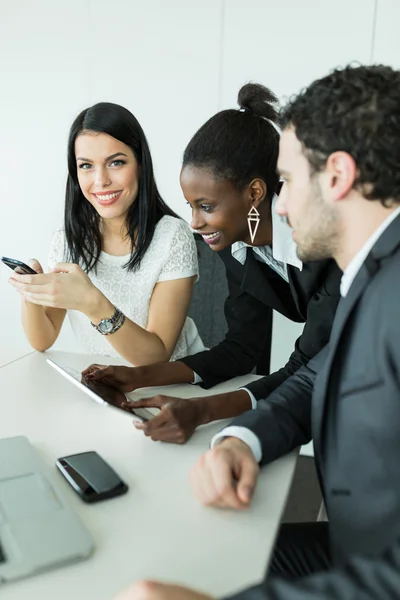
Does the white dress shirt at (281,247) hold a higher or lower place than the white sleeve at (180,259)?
higher

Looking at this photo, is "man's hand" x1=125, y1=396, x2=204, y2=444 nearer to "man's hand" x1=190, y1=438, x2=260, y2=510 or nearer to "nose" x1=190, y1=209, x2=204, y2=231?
"man's hand" x1=190, y1=438, x2=260, y2=510

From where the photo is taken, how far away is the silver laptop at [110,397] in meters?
0.98

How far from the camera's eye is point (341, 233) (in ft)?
2.74

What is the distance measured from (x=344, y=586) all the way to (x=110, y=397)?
618 mm

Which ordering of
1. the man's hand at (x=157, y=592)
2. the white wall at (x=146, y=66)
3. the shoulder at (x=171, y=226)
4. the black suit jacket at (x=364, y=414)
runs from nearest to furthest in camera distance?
1. the man's hand at (x=157, y=592)
2. the black suit jacket at (x=364, y=414)
3. the shoulder at (x=171, y=226)
4. the white wall at (x=146, y=66)

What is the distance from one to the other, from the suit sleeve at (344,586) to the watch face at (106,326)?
867mm

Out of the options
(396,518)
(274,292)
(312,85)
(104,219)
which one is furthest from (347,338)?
(104,219)

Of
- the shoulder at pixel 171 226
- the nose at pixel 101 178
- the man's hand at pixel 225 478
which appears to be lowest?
the man's hand at pixel 225 478

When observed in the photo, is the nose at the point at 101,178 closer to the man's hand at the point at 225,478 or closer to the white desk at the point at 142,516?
the white desk at the point at 142,516

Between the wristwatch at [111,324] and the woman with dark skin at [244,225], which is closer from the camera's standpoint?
the woman with dark skin at [244,225]

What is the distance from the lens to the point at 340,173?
31.5 inches

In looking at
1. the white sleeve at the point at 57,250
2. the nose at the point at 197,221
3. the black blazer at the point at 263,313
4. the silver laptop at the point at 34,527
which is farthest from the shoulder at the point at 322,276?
the white sleeve at the point at 57,250

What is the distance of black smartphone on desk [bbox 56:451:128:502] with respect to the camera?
759mm

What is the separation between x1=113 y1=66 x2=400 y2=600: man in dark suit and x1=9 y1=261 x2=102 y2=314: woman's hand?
21.6 inches
